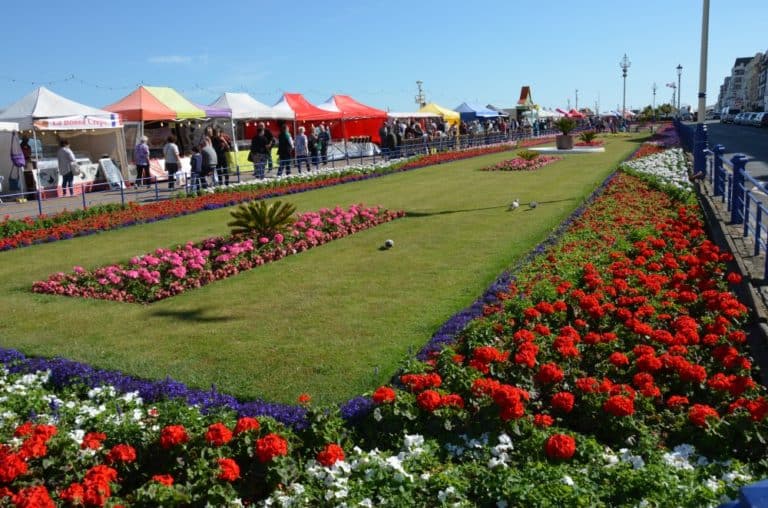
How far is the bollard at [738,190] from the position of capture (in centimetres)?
940

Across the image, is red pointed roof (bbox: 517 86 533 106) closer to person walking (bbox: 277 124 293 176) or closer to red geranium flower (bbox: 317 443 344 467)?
person walking (bbox: 277 124 293 176)

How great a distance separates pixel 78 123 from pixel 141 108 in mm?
2985

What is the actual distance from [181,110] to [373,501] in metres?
22.2

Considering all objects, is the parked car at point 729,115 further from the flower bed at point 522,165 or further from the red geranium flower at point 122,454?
the red geranium flower at point 122,454

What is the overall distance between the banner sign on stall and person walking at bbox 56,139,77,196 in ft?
1.57

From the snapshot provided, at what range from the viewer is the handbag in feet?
63.1

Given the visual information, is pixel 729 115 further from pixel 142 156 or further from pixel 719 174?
pixel 719 174

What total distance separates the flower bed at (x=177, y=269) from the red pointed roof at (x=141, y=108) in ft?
44.2

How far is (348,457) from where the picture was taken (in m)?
3.91

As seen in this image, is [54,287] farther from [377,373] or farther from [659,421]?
[659,421]

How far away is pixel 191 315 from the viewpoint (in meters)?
7.30

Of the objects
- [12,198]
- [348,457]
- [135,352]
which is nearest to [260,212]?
[135,352]

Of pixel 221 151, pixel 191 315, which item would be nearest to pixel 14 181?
pixel 221 151

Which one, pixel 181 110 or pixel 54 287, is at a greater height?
pixel 181 110
